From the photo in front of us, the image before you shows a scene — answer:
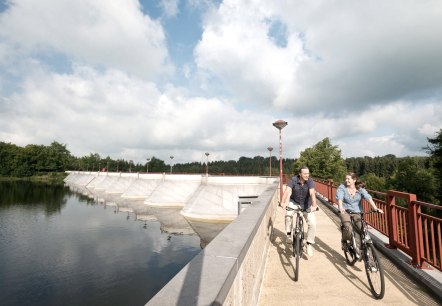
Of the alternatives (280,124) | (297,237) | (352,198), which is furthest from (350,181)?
(280,124)

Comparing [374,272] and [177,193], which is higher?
[374,272]

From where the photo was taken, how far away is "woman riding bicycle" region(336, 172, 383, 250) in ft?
17.0

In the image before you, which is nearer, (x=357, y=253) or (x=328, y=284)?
(x=328, y=284)

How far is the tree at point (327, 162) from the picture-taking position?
172 ft

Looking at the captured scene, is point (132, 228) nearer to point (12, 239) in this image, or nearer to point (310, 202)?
point (12, 239)

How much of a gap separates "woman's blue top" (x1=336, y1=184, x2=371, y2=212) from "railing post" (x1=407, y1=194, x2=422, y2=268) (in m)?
0.80

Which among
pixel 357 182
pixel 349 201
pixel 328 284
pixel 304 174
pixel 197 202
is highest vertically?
pixel 304 174

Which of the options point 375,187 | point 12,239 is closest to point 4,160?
point 12,239

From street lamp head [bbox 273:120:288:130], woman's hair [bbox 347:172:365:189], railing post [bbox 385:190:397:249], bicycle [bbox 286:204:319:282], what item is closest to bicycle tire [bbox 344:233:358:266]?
bicycle [bbox 286:204:319:282]

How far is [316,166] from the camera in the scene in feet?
176

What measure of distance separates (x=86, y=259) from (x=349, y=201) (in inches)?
843

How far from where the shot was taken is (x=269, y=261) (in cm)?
595

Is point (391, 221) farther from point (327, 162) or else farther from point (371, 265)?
point (327, 162)

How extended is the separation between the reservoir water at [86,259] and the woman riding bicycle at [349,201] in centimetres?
1315
